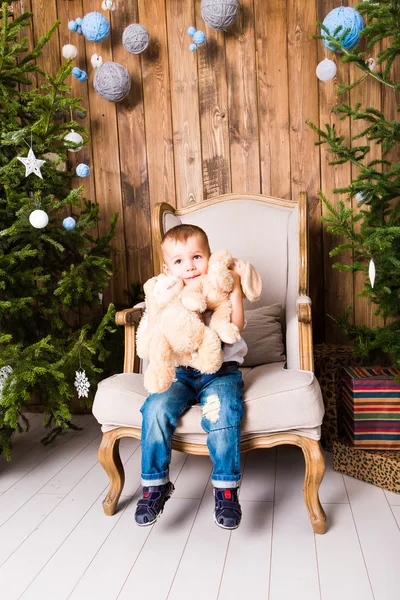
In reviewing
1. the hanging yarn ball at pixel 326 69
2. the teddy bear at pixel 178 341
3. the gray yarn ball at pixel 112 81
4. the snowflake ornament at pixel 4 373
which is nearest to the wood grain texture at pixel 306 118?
the hanging yarn ball at pixel 326 69

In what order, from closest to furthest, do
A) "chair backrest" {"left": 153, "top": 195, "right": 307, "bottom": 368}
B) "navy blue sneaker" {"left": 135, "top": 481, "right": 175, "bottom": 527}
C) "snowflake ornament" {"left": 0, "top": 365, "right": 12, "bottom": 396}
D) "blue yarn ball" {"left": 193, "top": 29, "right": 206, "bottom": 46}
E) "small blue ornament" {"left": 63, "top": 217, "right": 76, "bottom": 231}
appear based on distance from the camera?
"navy blue sneaker" {"left": 135, "top": 481, "right": 175, "bottom": 527}, "snowflake ornament" {"left": 0, "top": 365, "right": 12, "bottom": 396}, "small blue ornament" {"left": 63, "top": 217, "right": 76, "bottom": 231}, "chair backrest" {"left": 153, "top": 195, "right": 307, "bottom": 368}, "blue yarn ball" {"left": 193, "top": 29, "right": 206, "bottom": 46}

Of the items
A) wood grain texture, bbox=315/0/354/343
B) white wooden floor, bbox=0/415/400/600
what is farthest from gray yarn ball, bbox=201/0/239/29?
white wooden floor, bbox=0/415/400/600

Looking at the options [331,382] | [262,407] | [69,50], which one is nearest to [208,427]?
[262,407]

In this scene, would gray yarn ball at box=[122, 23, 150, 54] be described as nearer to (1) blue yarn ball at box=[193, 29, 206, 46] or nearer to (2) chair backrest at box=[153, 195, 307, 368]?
(1) blue yarn ball at box=[193, 29, 206, 46]

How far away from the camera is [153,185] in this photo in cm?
287

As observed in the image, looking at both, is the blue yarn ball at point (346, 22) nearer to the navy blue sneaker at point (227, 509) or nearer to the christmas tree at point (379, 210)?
the christmas tree at point (379, 210)

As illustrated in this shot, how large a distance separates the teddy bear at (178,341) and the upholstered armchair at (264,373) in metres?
0.16

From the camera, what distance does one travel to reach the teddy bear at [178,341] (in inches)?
66.8

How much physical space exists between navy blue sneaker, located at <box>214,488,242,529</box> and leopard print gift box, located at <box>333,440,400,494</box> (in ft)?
2.26

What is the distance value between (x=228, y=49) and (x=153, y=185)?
0.75m

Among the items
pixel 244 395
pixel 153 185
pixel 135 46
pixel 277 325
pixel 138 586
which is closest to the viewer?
pixel 138 586

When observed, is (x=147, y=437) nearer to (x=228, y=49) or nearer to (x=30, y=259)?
(x=30, y=259)

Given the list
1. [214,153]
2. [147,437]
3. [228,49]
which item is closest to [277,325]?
[147,437]

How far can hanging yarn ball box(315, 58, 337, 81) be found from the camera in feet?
8.04
